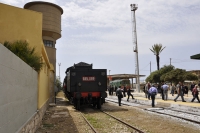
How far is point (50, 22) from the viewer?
37906 millimetres

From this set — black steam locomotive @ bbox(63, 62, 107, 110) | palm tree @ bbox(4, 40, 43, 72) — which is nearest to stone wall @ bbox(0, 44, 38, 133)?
palm tree @ bbox(4, 40, 43, 72)

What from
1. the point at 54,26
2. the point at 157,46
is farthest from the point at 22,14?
the point at 157,46

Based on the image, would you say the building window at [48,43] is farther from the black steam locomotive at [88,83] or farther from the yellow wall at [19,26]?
the yellow wall at [19,26]

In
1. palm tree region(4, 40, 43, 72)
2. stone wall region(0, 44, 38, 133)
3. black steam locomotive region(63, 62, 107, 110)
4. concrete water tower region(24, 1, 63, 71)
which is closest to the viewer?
stone wall region(0, 44, 38, 133)

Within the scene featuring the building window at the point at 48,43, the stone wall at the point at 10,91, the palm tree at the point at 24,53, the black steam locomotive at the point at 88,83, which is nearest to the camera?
the stone wall at the point at 10,91

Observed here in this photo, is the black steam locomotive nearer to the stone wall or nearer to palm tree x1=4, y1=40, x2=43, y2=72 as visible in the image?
palm tree x1=4, y1=40, x2=43, y2=72

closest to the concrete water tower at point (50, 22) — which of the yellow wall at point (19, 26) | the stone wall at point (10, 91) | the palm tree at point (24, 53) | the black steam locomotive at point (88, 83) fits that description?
the black steam locomotive at point (88, 83)

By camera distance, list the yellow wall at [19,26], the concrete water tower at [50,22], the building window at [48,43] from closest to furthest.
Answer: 1. the yellow wall at [19,26]
2. the concrete water tower at [50,22]
3. the building window at [48,43]

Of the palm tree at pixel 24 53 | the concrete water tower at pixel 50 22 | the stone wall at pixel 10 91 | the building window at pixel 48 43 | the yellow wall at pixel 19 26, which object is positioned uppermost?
the concrete water tower at pixel 50 22

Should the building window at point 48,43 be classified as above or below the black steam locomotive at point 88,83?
above

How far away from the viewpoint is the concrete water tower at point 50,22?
122ft

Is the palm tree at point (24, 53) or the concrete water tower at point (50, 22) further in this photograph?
the concrete water tower at point (50, 22)

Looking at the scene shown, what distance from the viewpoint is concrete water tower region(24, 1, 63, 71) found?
3729cm

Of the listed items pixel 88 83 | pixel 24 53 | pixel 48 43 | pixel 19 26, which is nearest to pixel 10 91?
pixel 24 53
